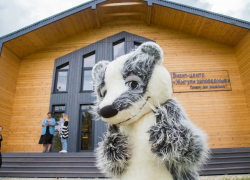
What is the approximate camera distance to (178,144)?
1030mm

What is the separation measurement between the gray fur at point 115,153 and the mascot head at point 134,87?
0.11m

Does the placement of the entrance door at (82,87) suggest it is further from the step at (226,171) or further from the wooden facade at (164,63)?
the step at (226,171)

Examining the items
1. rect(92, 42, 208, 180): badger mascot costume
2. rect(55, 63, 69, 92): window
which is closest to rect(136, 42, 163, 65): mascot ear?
rect(92, 42, 208, 180): badger mascot costume

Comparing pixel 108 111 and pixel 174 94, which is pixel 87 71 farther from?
pixel 108 111

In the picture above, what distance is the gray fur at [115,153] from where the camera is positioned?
1.20 m

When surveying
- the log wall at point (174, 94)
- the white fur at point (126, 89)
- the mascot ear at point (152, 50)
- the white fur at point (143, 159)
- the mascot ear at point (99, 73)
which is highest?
the log wall at point (174, 94)

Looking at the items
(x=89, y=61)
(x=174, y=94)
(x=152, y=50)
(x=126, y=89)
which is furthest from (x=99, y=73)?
(x=89, y=61)

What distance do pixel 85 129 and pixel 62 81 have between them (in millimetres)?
2408

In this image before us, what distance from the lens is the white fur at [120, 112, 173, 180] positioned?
3.74 ft

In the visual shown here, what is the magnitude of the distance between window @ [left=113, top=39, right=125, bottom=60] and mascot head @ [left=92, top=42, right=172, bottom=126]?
20.8 feet

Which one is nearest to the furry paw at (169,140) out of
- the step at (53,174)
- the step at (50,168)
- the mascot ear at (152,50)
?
the mascot ear at (152,50)

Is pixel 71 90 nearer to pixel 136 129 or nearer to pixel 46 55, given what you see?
pixel 46 55

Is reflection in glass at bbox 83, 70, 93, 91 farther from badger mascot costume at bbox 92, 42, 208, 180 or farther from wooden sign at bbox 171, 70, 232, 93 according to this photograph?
badger mascot costume at bbox 92, 42, 208, 180

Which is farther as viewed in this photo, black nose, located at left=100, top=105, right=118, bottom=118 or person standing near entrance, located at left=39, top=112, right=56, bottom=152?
person standing near entrance, located at left=39, top=112, right=56, bottom=152
